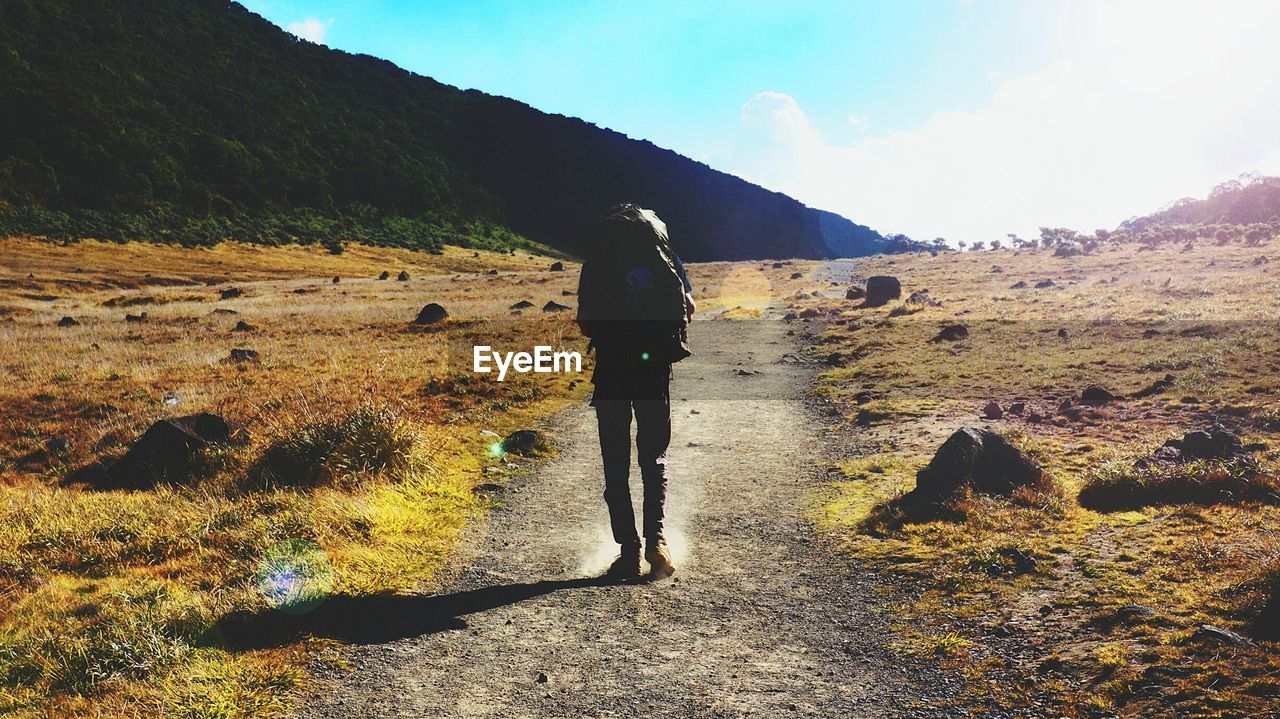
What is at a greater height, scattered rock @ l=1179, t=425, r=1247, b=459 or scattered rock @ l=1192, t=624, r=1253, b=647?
scattered rock @ l=1179, t=425, r=1247, b=459

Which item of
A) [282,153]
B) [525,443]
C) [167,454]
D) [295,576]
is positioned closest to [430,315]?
[167,454]

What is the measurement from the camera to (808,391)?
12.9 metres

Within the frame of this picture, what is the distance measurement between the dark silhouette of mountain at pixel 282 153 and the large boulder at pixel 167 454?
68.6 meters

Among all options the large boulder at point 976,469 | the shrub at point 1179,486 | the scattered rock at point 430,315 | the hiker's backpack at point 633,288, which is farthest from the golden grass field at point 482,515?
the scattered rock at point 430,315

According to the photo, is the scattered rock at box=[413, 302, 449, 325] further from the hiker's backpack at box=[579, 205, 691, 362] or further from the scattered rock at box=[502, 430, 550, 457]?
the hiker's backpack at box=[579, 205, 691, 362]

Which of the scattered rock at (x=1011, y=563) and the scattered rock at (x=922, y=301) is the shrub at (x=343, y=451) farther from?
the scattered rock at (x=922, y=301)

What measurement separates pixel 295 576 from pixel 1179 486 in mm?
→ 6970

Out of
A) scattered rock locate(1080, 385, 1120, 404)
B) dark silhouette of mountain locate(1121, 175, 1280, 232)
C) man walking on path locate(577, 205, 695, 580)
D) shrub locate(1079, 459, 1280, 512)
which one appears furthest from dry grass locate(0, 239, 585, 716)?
dark silhouette of mountain locate(1121, 175, 1280, 232)

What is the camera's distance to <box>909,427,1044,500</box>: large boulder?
20.6 feet

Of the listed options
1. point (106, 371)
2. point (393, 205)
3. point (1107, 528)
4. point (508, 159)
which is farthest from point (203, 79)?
point (1107, 528)

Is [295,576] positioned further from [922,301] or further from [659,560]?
[922,301]

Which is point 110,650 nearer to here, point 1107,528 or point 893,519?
point 893,519

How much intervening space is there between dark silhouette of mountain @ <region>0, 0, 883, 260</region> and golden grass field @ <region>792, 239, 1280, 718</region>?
6928cm

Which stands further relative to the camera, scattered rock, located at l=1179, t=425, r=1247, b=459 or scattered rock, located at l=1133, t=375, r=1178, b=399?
scattered rock, located at l=1133, t=375, r=1178, b=399
